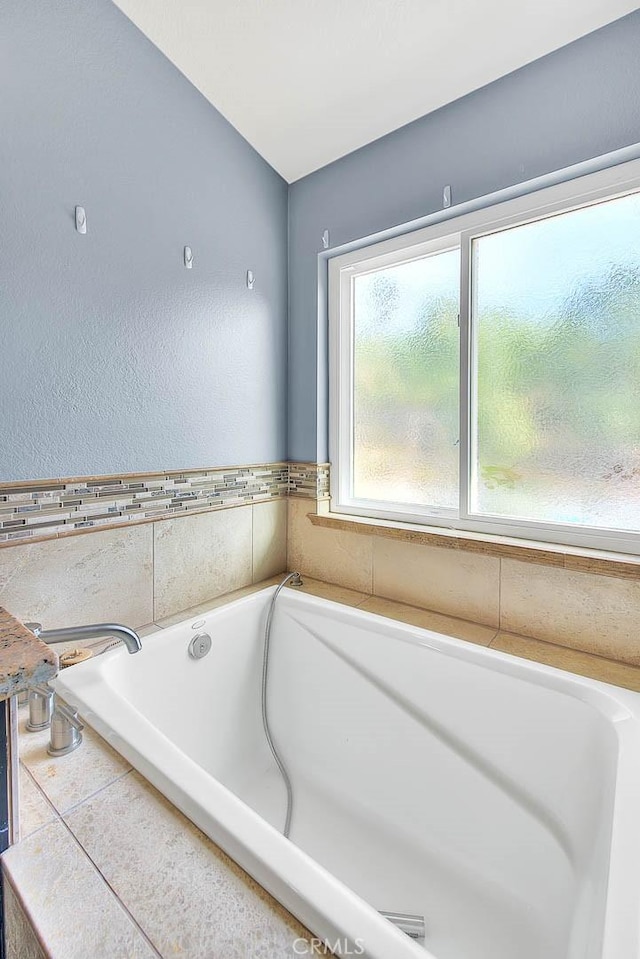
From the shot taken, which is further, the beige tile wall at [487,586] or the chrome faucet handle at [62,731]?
the beige tile wall at [487,586]

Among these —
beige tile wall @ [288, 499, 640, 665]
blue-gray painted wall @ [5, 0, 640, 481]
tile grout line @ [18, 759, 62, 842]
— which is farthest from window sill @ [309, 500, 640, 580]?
tile grout line @ [18, 759, 62, 842]

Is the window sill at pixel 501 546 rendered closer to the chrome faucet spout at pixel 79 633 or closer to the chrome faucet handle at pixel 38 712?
the chrome faucet spout at pixel 79 633

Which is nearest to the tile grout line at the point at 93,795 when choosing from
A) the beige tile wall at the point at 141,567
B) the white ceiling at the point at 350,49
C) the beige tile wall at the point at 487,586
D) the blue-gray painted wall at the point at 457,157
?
the beige tile wall at the point at 141,567

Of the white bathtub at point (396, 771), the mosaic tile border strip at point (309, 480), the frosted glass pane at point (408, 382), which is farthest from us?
the mosaic tile border strip at point (309, 480)

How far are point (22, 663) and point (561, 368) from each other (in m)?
1.56

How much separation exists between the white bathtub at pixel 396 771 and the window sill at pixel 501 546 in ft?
1.03

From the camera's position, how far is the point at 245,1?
1249 millimetres

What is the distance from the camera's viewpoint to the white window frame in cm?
132

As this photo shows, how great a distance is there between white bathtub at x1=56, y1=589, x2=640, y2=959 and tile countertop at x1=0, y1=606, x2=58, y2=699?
301mm

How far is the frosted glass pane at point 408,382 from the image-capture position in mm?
1671

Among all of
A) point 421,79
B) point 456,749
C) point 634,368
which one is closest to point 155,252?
point 421,79

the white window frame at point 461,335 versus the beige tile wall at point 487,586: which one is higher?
the white window frame at point 461,335

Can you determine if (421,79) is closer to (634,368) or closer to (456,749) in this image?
(634,368)

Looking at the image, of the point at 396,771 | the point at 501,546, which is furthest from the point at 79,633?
the point at 501,546
